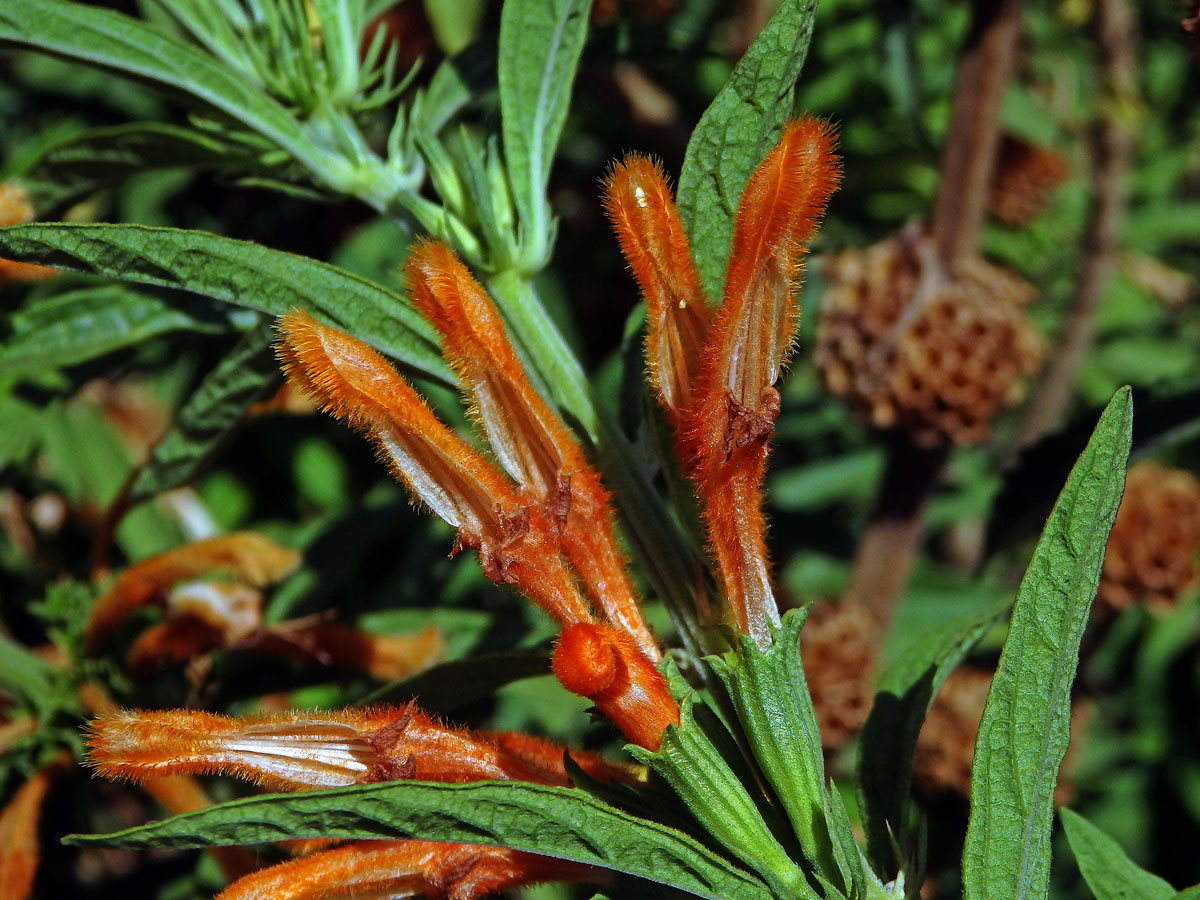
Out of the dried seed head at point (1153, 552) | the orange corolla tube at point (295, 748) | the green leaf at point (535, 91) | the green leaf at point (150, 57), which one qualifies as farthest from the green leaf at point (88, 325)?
the dried seed head at point (1153, 552)

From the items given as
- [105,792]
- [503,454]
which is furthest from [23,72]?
[503,454]

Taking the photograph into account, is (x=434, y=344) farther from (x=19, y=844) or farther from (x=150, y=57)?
(x=19, y=844)

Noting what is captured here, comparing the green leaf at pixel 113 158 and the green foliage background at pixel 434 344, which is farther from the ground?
the green leaf at pixel 113 158

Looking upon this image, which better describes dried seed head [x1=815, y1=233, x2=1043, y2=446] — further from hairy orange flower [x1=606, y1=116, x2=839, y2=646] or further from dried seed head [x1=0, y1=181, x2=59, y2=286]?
dried seed head [x1=0, y1=181, x2=59, y2=286]

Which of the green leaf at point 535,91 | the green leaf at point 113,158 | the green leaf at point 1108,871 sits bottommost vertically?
the green leaf at point 1108,871

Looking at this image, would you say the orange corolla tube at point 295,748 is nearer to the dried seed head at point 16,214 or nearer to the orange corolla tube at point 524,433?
the orange corolla tube at point 524,433

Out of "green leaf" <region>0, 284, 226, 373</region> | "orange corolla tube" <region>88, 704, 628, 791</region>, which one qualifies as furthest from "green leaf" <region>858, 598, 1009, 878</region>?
"green leaf" <region>0, 284, 226, 373</region>

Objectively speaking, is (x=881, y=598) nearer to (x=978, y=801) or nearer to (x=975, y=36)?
(x=975, y=36)
